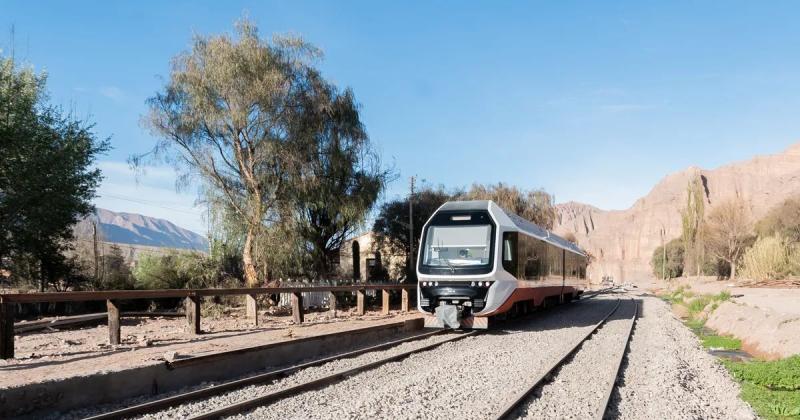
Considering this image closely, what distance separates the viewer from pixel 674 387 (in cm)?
866

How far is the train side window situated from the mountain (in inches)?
4704

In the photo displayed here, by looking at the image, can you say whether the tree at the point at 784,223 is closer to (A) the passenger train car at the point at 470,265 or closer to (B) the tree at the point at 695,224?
(B) the tree at the point at 695,224

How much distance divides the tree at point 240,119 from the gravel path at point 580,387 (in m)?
13.7

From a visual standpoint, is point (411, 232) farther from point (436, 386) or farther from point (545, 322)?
point (436, 386)

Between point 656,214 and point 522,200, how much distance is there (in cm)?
13194

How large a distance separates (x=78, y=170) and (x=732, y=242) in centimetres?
6021

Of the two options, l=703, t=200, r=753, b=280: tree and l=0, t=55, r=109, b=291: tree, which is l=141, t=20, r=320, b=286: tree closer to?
l=0, t=55, r=109, b=291: tree

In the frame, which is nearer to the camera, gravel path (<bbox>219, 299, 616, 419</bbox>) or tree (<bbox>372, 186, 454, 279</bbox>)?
gravel path (<bbox>219, 299, 616, 419</bbox>)

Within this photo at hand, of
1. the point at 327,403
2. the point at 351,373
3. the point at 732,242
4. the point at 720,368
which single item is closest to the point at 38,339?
the point at 351,373

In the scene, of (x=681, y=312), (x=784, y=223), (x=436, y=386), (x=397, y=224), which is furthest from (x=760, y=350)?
(x=784, y=223)

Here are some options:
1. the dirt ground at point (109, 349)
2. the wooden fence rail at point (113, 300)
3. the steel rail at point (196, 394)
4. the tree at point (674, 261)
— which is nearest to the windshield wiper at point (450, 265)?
the dirt ground at point (109, 349)

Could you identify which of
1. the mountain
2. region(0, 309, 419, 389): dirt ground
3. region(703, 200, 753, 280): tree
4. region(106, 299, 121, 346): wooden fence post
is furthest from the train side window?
the mountain

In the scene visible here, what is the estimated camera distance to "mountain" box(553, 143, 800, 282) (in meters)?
142

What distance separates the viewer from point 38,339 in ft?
46.1
